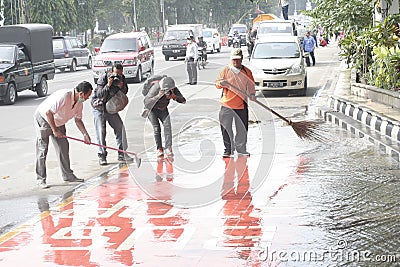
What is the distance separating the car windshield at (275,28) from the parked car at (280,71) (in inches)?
504

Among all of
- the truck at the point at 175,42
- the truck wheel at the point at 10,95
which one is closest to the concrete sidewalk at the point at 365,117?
the truck wheel at the point at 10,95

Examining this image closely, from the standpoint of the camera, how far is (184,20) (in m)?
96.1

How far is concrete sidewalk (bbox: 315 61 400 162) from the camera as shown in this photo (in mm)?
13820

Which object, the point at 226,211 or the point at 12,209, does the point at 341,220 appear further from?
the point at 12,209

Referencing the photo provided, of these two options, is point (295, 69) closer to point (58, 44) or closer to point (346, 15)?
point (346, 15)

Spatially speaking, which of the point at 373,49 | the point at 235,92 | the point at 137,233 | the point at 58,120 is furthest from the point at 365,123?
the point at 137,233

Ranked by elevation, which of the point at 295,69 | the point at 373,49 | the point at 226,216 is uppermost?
the point at 373,49

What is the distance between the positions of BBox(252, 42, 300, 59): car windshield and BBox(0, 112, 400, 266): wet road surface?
11605 mm

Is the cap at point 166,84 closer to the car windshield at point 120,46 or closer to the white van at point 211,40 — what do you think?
the car windshield at point 120,46

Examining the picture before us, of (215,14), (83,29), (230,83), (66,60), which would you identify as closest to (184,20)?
(215,14)

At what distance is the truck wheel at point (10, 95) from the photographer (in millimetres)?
23391

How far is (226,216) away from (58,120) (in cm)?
Answer: 333

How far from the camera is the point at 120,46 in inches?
1232

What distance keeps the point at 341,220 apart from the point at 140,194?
296cm
